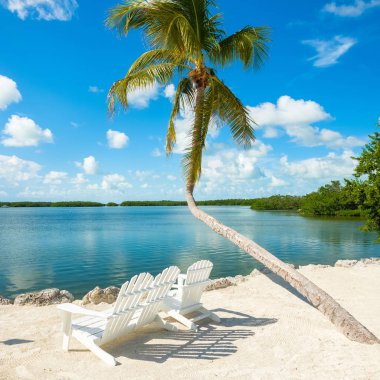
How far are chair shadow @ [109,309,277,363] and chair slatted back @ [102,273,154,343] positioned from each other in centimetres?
35

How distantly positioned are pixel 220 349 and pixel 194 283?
4.23ft

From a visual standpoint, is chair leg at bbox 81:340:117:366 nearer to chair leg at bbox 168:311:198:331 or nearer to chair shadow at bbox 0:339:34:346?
chair shadow at bbox 0:339:34:346

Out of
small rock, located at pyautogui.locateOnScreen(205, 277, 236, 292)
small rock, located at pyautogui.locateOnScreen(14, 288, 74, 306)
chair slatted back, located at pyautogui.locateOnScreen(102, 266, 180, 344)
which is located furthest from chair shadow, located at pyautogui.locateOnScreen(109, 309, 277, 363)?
small rock, located at pyautogui.locateOnScreen(14, 288, 74, 306)

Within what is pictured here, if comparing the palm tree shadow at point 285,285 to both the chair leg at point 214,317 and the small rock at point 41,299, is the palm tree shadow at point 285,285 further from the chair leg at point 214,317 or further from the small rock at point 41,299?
the small rock at point 41,299

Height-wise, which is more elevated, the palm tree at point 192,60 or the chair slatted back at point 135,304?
the palm tree at point 192,60

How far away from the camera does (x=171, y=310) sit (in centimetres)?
634

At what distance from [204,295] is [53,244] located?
20.1m

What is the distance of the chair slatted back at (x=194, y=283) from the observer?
6.29 meters

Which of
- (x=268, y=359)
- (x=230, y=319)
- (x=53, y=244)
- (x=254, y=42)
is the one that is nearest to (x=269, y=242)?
(x=53, y=244)

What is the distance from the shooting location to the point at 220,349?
5.39 metres

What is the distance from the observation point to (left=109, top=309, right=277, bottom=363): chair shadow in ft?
17.0

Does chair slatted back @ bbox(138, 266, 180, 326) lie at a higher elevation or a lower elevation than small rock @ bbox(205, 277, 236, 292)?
higher

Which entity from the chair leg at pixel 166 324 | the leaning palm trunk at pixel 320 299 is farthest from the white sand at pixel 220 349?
the leaning palm trunk at pixel 320 299

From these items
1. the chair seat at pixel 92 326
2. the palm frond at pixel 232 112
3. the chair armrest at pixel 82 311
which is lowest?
the chair seat at pixel 92 326
